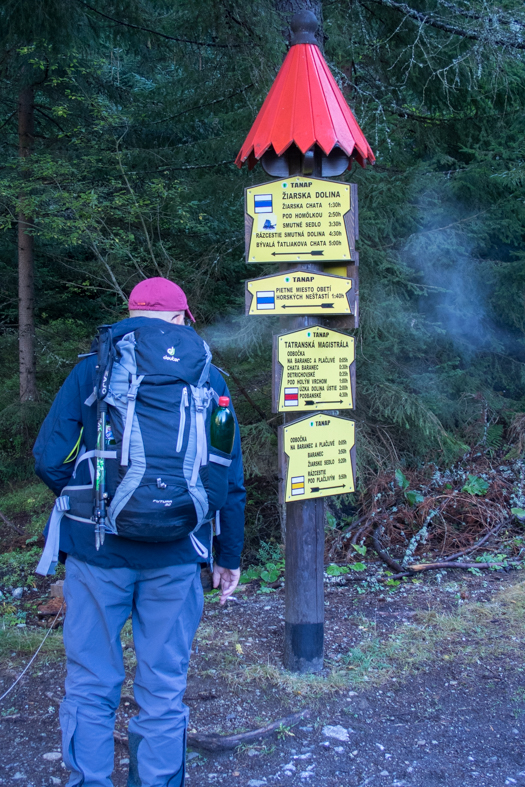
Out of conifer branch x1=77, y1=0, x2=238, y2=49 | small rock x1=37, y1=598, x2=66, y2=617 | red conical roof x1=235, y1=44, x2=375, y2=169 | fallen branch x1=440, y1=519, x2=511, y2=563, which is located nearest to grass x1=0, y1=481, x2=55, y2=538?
small rock x1=37, y1=598, x2=66, y2=617

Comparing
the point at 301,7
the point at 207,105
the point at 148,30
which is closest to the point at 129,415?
the point at 301,7

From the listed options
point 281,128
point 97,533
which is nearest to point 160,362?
point 97,533

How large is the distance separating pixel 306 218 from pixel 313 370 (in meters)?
0.83

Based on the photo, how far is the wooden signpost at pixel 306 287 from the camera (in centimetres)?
347

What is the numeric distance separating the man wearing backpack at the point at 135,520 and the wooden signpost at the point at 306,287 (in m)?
1.06

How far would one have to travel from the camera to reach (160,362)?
234 cm

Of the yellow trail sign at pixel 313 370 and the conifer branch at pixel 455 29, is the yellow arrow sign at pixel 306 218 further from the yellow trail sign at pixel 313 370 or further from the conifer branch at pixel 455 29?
the conifer branch at pixel 455 29

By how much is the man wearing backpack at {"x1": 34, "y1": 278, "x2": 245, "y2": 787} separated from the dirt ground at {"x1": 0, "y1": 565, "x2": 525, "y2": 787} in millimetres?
624

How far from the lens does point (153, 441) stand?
2.27 metres

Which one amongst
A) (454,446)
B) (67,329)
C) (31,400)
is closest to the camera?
(454,446)

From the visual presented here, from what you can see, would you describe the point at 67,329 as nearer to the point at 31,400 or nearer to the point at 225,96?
the point at 31,400

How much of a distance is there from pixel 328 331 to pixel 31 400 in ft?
25.0

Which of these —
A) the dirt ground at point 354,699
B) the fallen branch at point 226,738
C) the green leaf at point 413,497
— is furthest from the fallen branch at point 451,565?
the fallen branch at point 226,738

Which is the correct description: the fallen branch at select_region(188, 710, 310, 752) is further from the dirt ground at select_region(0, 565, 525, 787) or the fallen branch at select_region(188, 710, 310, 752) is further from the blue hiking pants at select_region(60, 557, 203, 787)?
the blue hiking pants at select_region(60, 557, 203, 787)
